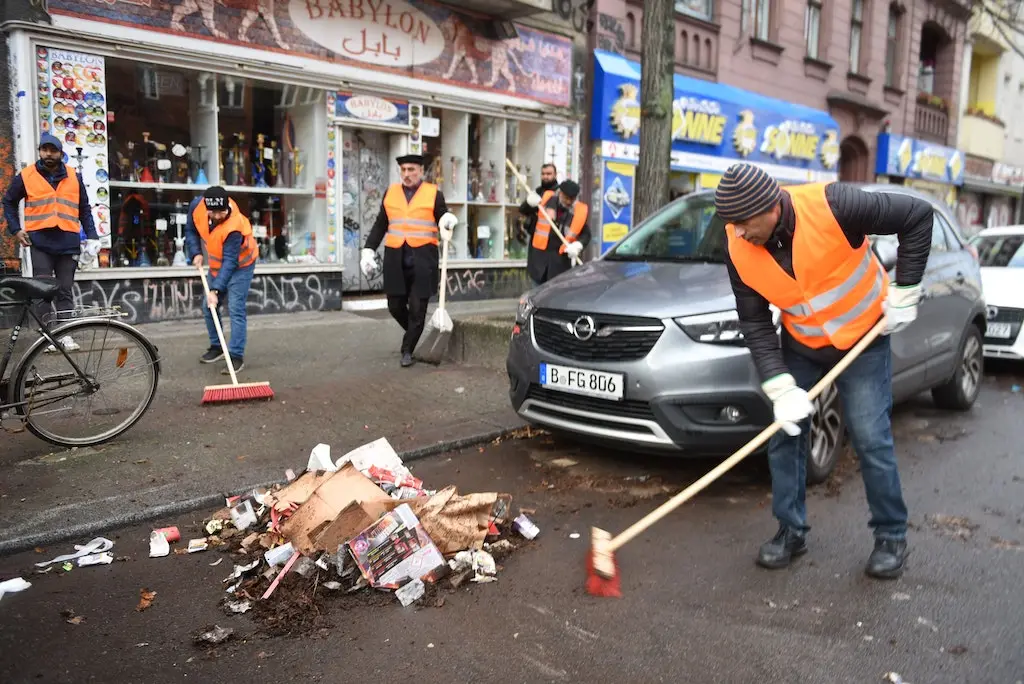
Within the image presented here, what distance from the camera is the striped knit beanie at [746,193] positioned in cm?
323

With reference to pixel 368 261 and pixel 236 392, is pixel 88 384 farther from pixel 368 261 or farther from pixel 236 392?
pixel 368 261

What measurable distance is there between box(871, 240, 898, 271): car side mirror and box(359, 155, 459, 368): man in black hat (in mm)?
3728

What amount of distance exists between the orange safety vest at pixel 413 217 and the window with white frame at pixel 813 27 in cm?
1486

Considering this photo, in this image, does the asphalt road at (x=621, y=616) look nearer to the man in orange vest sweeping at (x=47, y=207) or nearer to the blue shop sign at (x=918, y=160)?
the man in orange vest sweeping at (x=47, y=207)

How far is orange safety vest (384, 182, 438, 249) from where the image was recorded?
775cm

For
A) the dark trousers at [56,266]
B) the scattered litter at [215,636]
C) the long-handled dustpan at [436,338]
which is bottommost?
the scattered litter at [215,636]

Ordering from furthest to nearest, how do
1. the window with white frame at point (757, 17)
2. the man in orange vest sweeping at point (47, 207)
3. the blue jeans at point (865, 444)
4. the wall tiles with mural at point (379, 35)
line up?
the window with white frame at point (757, 17), the wall tiles with mural at point (379, 35), the man in orange vest sweeping at point (47, 207), the blue jeans at point (865, 444)

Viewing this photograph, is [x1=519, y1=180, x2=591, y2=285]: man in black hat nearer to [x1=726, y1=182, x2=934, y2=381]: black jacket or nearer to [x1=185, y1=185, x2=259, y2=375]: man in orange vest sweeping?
[x1=185, y1=185, x2=259, y2=375]: man in orange vest sweeping

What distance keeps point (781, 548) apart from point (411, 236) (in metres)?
4.88

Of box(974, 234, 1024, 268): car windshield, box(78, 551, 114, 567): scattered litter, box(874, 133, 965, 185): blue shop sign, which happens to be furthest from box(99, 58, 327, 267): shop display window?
box(874, 133, 965, 185): blue shop sign

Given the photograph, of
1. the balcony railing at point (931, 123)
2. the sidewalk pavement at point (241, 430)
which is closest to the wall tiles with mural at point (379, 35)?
the sidewalk pavement at point (241, 430)

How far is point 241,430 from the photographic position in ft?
18.6

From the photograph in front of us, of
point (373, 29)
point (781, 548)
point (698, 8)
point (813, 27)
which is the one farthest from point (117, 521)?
point (813, 27)

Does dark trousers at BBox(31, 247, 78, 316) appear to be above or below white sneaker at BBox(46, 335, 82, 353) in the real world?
above
